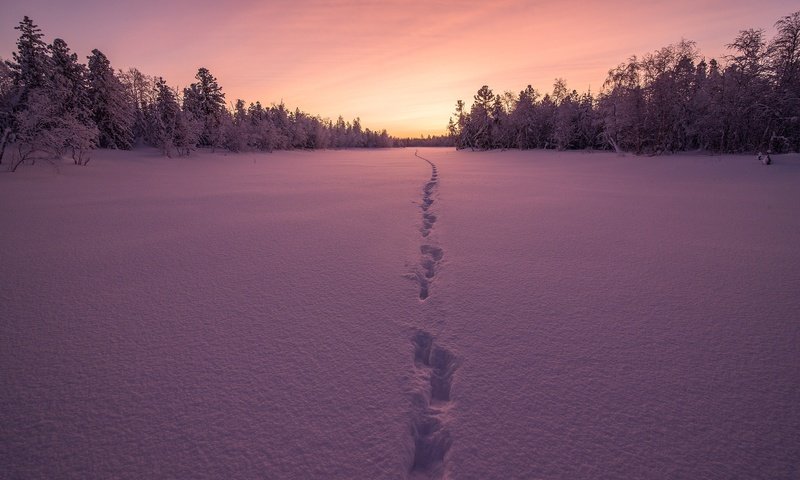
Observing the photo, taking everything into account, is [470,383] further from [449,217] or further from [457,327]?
[449,217]

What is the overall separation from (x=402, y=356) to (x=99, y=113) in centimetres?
4196

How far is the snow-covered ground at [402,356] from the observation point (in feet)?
4.89

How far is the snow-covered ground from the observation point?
58.7 inches

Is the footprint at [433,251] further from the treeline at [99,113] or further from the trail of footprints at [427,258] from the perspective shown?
the treeline at [99,113]

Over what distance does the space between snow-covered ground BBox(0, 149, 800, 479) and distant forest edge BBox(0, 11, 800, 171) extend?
16360 millimetres

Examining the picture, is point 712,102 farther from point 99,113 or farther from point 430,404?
point 99,113

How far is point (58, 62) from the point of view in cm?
2775

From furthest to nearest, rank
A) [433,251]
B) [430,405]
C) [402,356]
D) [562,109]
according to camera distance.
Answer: [562,109]
[433,251]
[402,356]
[430,405]

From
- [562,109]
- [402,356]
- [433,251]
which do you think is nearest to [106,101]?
[433,251]

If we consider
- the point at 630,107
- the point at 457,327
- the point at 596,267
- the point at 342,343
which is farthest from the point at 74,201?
the point at 630,107

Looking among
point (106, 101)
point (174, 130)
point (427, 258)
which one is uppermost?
point (106, 101)

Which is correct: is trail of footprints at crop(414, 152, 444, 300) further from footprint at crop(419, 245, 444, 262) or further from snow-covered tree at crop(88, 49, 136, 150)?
snow-covered tree at crop(88, 49, 136, 150)

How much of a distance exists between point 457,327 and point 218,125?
154ft

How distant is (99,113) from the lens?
101 feet
